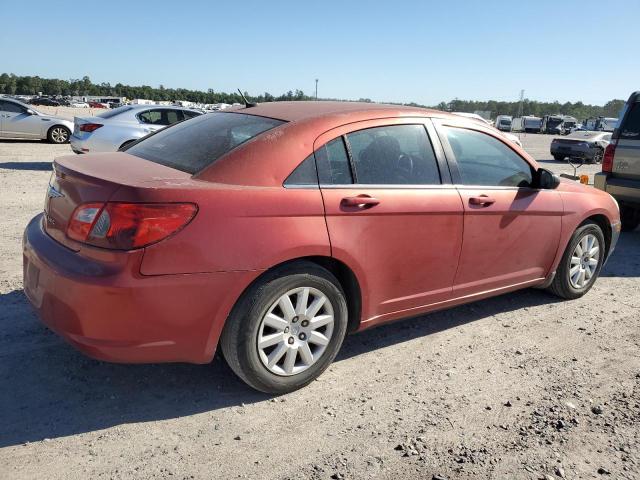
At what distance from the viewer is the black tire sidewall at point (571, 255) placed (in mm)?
4828

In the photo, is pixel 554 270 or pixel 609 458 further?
pixel 554 270

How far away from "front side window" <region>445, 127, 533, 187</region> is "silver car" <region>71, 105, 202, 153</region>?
8515mm

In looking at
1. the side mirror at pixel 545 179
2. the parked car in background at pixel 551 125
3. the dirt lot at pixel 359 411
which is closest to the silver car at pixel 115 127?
the dirt lot at pixel 359 411

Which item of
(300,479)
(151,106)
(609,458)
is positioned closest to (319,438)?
(300,479)

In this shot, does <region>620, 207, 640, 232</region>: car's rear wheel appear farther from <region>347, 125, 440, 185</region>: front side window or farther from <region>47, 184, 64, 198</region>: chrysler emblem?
<region>47, 184, 64, 198</region>: chrysler emblem

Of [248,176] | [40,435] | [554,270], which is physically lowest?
[40,435]

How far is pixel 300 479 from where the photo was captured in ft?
8.29

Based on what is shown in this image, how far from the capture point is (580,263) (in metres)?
5.02

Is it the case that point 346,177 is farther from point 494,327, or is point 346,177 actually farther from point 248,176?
point 494,327

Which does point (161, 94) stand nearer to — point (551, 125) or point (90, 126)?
point (551, 125)

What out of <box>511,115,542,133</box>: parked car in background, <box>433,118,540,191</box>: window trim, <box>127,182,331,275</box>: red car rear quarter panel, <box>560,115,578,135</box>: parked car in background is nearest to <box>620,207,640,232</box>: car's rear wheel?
<box>433,118,540,191</box>: window trim

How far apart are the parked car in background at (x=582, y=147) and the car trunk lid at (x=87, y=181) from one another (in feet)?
71.8

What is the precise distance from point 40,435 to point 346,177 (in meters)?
2.13

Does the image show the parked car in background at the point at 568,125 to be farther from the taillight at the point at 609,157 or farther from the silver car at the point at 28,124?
the taillight at the point at 609,157
